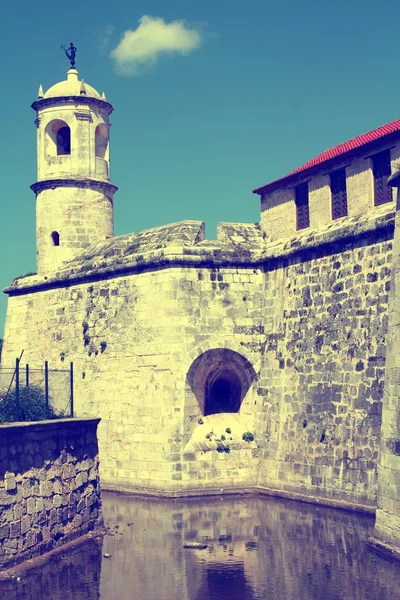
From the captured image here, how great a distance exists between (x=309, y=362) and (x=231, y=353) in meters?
2.86

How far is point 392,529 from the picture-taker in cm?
1553

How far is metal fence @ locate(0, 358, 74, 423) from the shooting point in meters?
17.2

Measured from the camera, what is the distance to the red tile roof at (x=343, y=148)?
70.0 ft

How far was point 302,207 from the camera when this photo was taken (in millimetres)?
24578

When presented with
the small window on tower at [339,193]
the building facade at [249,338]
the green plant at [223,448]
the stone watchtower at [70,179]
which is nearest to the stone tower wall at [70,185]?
the stone watchtower at [70,179]

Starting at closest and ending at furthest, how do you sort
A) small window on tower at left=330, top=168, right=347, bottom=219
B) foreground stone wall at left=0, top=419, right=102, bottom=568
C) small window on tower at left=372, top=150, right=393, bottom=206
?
foreground stone wall at left=0, top=419, right=102, bottom=568, small window on tower at left=372, top=150, right=393, bottom=206, small window on tower at left=330, top=168, right=347, bottom=219

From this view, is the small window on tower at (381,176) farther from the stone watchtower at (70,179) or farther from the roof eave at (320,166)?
the stone watchtower at (70,179)

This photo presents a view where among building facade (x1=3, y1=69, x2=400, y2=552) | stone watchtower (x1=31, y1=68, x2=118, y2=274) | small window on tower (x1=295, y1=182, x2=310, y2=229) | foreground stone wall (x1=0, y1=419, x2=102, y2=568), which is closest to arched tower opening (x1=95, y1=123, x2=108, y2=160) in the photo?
stone watchtower (x1=31, y1=68, x2=118, y2=274)

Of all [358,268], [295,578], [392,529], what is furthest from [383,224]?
[295,578]

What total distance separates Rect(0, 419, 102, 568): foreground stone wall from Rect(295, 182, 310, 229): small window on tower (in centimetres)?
919

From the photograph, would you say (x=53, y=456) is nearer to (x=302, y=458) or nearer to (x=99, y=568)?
(x=99, y=568)

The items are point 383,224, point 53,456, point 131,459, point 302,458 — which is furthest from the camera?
point 131,459

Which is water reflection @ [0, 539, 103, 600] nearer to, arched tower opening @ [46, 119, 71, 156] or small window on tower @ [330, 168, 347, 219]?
small window on tower @ [330, 168, 347, 219]

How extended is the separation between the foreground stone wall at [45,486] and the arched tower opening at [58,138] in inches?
537
